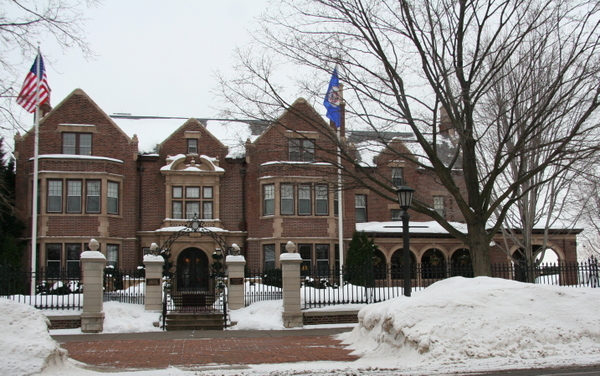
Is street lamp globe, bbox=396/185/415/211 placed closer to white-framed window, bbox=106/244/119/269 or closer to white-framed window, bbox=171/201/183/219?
white-framed window, bbox=171/201/183/219

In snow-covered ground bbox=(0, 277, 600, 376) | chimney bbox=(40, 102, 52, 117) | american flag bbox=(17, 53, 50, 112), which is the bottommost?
snow-covered ground bbox=(0, 277, 600, 376)

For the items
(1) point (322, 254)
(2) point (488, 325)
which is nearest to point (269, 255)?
(1) point (322, 254)

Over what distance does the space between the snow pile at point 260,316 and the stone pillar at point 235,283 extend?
0.37 metres

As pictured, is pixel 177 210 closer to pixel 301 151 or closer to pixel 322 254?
Answer: pixel 322 254

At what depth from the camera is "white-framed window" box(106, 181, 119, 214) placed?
1104 inches

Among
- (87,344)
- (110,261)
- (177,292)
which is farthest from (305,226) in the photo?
(87,344)

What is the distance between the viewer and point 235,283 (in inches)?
804

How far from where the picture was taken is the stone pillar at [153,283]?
65.8ft

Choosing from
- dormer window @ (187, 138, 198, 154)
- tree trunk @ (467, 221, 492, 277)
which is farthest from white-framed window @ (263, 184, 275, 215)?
tree trunk @ (467, 221, 492, 277)

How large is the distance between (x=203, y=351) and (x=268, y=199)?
1719cm

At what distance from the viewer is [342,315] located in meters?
18.8

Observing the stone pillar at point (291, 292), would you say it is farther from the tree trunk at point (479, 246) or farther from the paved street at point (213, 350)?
the tree trunk at point (479, 246)

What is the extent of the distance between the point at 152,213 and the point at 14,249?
6.22 meters

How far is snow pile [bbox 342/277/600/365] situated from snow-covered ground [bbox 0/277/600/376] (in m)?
0.02
